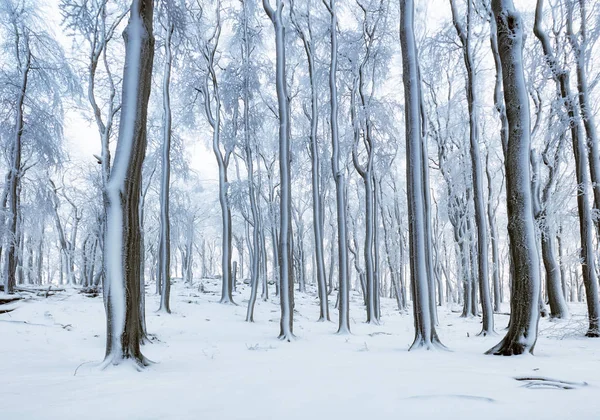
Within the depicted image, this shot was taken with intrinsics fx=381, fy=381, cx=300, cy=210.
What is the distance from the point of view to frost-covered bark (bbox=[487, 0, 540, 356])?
425 cm

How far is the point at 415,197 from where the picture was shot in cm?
535

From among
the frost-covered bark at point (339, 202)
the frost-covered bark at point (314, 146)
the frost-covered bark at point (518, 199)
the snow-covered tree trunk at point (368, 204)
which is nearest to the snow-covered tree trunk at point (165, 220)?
the frost-covered bark at point (314, 146)

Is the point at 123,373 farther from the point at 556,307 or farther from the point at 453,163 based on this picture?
the point at 453,163

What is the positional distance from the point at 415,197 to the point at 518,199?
50.7 inches

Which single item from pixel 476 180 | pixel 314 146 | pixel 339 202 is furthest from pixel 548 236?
pixel 314 146

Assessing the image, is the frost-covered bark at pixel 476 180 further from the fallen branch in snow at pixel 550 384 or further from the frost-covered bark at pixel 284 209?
the fallen branch in snow at pixel 550 384

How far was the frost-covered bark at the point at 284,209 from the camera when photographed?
698cm

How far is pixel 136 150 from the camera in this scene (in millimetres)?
4113

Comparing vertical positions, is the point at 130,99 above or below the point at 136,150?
above

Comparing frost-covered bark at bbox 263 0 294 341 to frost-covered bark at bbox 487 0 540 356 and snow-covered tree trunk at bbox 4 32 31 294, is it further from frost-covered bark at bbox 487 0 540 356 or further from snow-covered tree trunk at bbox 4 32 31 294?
snow-covered tree trunk at bbox 4 32 31 294

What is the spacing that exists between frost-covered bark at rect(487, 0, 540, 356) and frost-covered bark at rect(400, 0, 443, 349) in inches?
35.8

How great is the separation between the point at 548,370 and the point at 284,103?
605 centimetres

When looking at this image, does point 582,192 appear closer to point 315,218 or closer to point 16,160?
point 315,218

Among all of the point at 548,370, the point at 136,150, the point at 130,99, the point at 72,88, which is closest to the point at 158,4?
the point at 130,99
